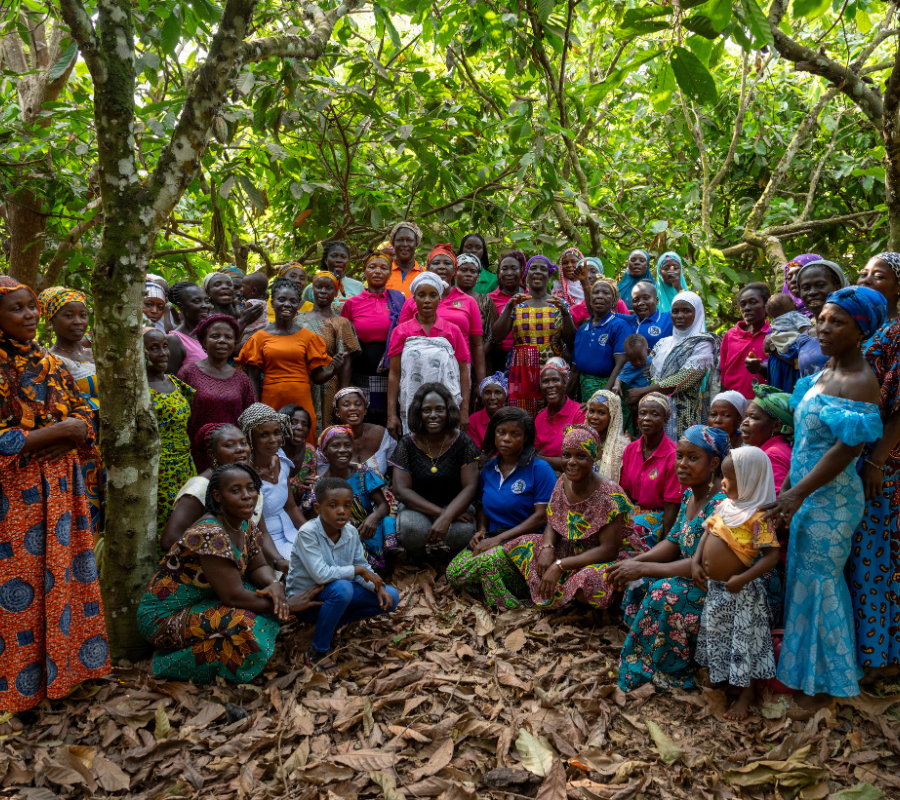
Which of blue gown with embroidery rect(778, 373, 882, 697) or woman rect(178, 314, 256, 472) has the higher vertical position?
woman rect(178, 314, 256, 472)

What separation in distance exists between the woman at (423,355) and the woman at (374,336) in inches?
14.3

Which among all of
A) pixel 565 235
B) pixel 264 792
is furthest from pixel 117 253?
pixel 565 235

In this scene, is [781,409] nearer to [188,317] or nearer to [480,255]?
[480,255]

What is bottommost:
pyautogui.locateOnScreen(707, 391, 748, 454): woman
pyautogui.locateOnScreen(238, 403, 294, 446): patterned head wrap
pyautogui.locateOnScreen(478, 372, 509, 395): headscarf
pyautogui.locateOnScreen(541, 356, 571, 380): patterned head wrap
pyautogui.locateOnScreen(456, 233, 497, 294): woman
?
pyautogui.locateOnScreen(707, 391, 748, 454): woman

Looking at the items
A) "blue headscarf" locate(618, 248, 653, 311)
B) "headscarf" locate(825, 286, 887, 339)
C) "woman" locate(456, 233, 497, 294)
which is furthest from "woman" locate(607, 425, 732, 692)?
"woman" locate(456, 233, 497, 294)

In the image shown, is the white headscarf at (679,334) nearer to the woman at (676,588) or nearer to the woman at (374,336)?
the woman at (676,588)

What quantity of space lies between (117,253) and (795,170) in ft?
29.7

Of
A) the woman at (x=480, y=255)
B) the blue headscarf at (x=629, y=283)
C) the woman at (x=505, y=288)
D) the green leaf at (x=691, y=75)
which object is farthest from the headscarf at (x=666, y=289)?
the green leaf at (x=691, y=75)

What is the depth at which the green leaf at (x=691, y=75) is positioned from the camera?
222 cm

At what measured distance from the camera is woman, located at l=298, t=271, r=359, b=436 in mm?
6328

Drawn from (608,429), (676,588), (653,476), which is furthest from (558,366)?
(676,588)

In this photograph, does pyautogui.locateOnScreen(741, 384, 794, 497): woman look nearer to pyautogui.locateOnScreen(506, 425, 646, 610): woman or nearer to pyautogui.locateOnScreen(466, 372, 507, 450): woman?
pyautogui.locateOnScreen(506, 425, 646, 610): woman

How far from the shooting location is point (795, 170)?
9.89m

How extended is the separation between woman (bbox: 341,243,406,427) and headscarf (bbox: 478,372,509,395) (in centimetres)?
87
